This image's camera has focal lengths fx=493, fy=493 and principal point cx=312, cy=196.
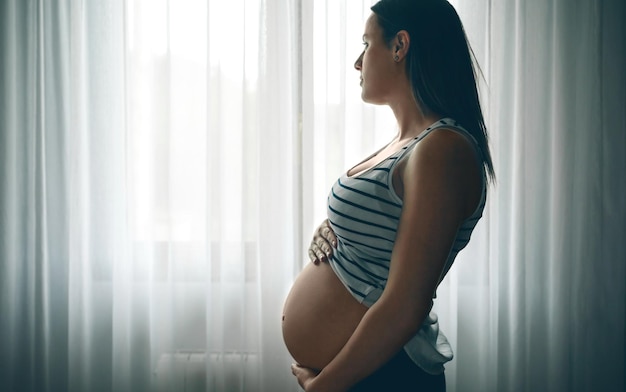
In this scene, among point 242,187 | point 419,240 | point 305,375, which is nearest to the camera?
point 419,240

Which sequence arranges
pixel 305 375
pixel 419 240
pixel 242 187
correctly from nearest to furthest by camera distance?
pixel 419 240, pixel 305 375, pixel 242 187

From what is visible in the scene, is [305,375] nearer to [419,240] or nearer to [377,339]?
[377,339]

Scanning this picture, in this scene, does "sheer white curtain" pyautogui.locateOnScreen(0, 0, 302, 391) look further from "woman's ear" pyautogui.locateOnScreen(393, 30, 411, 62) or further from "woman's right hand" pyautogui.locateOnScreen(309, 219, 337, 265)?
"woman's ear" pyautogui.locateOnScreen(393, 30, 411, 62)

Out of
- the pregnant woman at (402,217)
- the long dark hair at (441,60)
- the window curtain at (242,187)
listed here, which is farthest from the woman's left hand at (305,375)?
the window curtain at (242,187)

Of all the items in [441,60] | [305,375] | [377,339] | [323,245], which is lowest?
[305,375]

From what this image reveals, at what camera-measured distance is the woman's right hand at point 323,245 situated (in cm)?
87

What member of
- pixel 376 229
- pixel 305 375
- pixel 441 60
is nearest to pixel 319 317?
pixel 305 375

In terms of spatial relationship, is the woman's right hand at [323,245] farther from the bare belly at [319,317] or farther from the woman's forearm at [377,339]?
the woman's forearm at [377,339]

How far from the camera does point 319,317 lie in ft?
2.75

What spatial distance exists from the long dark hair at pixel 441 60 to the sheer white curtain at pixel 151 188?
3.08ft

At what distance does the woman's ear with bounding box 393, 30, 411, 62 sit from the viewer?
0.76m

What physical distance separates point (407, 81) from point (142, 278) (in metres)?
1.30

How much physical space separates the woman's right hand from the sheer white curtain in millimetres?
758

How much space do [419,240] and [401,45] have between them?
313 millimetres
